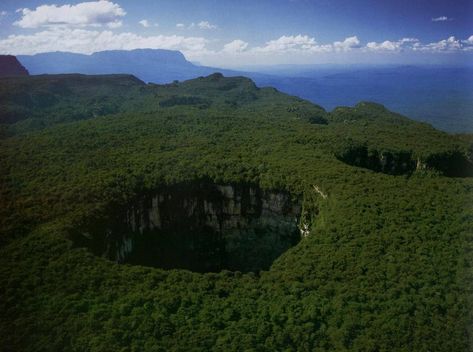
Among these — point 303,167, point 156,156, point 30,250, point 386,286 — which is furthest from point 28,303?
→ point 303,167

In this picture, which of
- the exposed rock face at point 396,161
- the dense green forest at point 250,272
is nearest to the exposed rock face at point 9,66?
the dense green forest at point 250,272

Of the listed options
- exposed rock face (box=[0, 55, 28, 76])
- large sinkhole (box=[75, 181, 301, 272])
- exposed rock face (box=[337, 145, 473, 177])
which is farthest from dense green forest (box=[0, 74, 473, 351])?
exposed rock face (box=[0, 55, 28, 76])

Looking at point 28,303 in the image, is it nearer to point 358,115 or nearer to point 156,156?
point 156,156

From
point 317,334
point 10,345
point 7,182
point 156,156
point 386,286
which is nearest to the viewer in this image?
point 10,345

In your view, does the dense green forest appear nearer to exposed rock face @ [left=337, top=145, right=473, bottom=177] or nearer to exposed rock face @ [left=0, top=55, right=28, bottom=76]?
exposed rock face @ [left=337, top=145, right=473, bottom=177]

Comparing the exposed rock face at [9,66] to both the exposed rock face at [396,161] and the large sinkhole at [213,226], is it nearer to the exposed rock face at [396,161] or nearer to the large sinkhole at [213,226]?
the large sinkhole at [213,226]

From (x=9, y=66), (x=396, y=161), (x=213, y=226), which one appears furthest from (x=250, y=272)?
(x=9, y=66)
